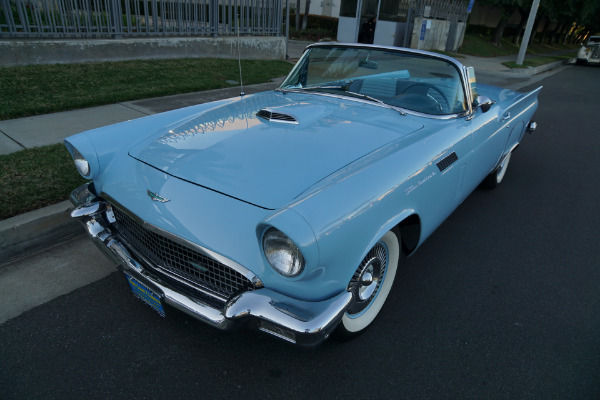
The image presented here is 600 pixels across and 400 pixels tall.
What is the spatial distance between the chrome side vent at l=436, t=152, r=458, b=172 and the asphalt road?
2.75ft

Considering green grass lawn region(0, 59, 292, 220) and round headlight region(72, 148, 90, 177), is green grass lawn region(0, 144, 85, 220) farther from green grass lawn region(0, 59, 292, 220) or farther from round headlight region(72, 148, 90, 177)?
round headlight region(72, 148, 90, 177)

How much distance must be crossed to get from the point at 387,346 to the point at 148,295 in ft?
4.28

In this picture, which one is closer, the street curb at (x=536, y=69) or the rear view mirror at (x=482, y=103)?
the rear view mirror at (x=482, y=103)

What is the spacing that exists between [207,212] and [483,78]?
513 inches

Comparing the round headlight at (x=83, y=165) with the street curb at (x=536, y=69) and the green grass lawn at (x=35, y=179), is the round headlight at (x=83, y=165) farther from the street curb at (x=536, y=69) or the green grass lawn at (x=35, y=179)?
the street curb at (x=536, y=69)

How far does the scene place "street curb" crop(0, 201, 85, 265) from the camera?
2754 millimetres

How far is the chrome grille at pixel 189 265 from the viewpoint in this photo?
185cm

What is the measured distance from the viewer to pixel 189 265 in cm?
198

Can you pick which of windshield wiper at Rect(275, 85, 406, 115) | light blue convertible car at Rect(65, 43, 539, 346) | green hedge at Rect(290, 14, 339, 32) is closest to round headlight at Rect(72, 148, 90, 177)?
light blue convertible car at Rect(65, 43, 539, 346)

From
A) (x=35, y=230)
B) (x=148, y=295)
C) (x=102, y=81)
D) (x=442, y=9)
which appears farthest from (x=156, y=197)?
(x=442, y=9)

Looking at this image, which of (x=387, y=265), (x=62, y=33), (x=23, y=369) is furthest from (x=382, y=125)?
(x=62, y=33)

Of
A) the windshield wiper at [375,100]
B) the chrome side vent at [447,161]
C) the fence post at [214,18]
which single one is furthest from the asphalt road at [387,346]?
the fence post at [214,18]

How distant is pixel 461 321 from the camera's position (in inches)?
97.1

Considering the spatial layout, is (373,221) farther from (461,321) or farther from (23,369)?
(23,369)
